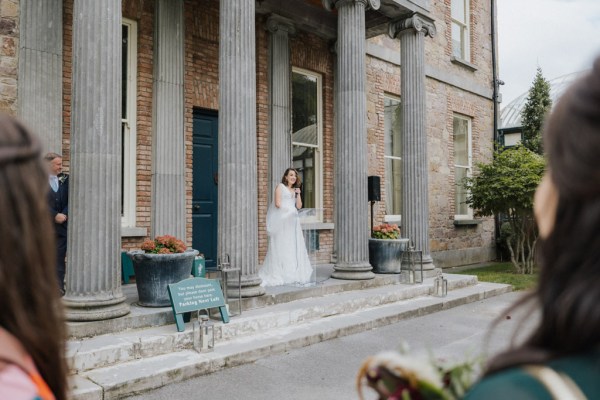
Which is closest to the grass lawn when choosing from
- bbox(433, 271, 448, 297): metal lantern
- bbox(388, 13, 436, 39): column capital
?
bbox(433, 271, 448, 297): metal lantern

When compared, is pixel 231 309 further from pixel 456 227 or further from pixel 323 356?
pixel 456 227

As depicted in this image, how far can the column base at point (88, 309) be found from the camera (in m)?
4.85

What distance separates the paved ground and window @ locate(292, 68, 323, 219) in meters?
4.31

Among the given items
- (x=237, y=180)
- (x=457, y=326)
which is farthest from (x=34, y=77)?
(x=457, y=326)

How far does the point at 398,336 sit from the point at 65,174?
201 inches

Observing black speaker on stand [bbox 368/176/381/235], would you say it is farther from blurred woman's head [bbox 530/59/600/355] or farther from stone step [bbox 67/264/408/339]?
blurred woman's head [bbox 530/59/600/355]

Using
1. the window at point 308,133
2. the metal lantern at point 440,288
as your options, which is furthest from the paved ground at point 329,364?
the window at point 308,133

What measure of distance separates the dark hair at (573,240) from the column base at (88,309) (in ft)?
16.0

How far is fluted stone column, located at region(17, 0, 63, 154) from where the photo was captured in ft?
20.1

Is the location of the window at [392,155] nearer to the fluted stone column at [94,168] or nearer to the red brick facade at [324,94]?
the red brick facade at [324,94]

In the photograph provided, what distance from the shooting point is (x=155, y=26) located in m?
7.74

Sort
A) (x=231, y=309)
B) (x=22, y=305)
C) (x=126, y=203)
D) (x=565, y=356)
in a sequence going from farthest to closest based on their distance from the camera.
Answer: (x=126, y=203), (x=231, y=309), (x=22, y=305), (x=565, y=356)

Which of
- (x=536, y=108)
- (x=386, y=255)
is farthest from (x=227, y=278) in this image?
(x=536, y=108)

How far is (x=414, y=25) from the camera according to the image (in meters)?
9.22
